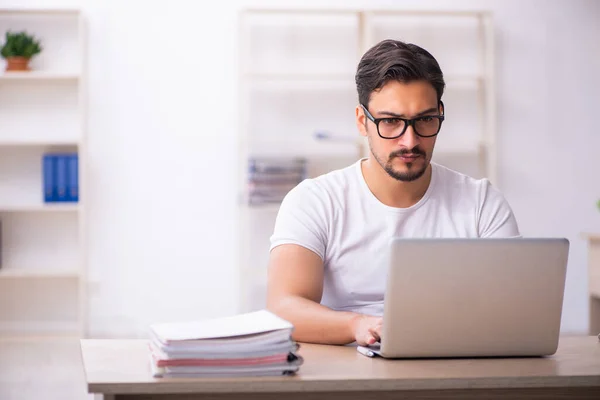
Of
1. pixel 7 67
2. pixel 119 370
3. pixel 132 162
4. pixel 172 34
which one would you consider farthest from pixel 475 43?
pixel 119 370

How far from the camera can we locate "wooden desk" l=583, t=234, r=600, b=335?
408 centimetres

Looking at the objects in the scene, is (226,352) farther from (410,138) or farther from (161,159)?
(161,159)

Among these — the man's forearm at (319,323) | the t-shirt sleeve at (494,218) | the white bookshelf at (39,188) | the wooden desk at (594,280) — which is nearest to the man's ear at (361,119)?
the t-shirt sleeve at (494,218)

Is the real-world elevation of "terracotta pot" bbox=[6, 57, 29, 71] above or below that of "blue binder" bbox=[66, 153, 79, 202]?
above

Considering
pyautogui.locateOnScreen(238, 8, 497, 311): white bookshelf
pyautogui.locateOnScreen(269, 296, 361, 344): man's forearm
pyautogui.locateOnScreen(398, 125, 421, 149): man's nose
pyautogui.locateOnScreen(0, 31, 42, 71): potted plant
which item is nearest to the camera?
pyautogui.locateOnScreen(269, 296, 361, 344): man's forearm

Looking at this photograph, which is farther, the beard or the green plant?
the green plant

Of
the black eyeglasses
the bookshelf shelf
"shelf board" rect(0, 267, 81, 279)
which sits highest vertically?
the black eyeglasses

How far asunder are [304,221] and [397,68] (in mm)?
417

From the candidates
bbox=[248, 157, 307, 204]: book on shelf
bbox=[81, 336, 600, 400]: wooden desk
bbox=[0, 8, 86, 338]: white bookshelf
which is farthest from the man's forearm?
bbox=[0, 8, 86, 338]: white bookshelf

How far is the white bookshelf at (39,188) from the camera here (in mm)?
4977

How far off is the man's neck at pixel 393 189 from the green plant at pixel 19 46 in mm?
3228

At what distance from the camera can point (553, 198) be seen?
5.30m

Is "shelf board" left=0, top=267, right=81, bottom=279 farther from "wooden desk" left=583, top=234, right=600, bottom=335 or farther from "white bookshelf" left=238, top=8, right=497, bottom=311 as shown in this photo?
"wooden desk" left=583, top=234, right=600, bottom=335

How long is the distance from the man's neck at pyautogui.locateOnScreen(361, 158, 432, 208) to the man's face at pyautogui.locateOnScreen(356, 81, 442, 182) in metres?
0.08
